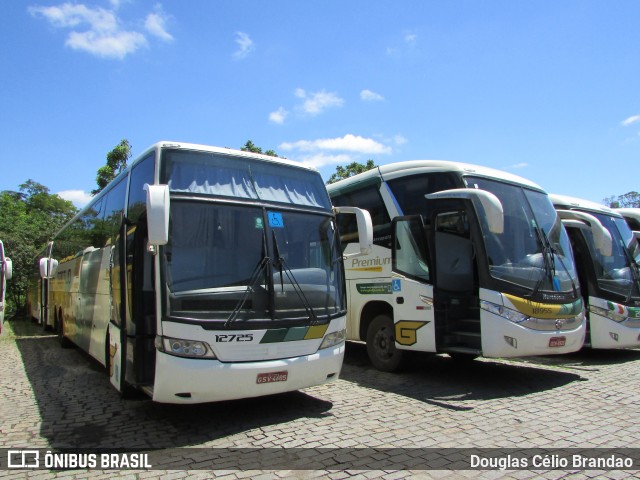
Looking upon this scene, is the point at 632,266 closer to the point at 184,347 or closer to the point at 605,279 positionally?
the point at 605,279

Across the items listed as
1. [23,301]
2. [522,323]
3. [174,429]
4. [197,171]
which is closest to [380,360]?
[522,323]

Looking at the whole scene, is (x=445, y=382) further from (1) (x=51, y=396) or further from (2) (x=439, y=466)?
(1) (x=51, y=396)

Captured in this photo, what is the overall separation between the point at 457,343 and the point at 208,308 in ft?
14.1

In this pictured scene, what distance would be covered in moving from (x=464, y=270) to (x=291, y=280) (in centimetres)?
366

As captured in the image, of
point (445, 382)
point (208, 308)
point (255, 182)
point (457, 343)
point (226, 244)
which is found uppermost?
point (255, 182)

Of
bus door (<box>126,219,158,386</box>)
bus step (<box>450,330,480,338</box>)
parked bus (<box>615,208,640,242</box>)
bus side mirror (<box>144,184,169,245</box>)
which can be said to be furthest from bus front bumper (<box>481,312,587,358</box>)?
parked bus (<box>615,208,640,242</box>)

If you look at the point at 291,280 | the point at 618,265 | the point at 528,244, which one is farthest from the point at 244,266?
the point at 618,265

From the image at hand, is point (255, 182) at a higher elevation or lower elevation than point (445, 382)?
higher

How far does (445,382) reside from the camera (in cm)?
777

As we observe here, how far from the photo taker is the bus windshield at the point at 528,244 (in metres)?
7.06

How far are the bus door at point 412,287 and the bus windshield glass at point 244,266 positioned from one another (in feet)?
7.03

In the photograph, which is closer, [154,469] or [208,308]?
[154,469]

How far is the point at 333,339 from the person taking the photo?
238 inches

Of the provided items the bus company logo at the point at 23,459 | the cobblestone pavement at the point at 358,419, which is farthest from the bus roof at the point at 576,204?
the bus company logo at the point at 23,459
